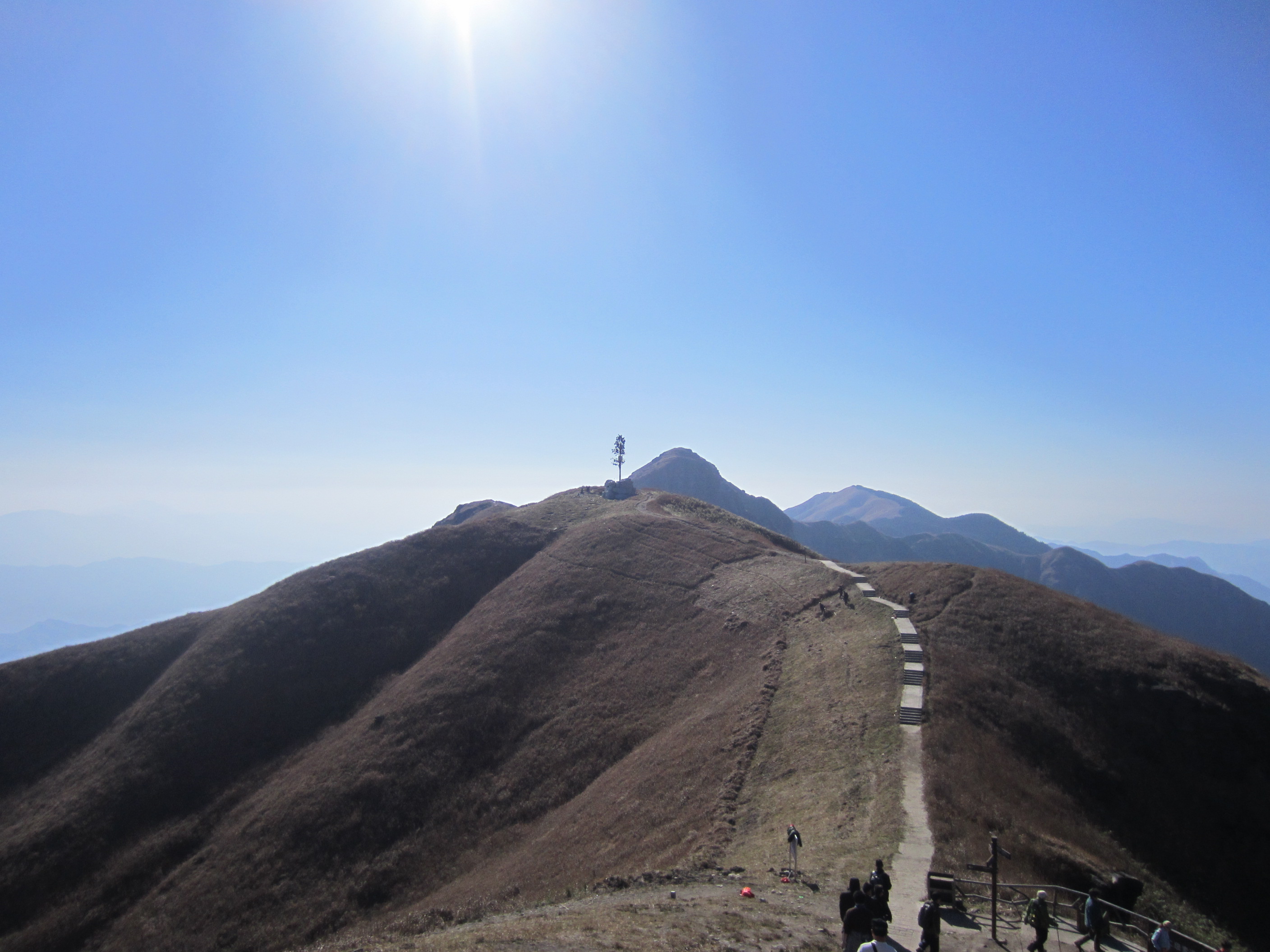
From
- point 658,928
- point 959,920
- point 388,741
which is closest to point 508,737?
point 388,741

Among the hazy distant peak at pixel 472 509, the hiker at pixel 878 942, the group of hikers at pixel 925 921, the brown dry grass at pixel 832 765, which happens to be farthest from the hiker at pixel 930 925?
the hazy distant peak at pixel 472 509

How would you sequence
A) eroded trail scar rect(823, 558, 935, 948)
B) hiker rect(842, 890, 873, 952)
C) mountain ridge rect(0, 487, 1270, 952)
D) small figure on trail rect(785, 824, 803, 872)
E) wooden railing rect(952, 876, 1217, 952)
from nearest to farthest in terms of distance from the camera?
hiker rect(842, 890, 873, 952), eroded trail scar rect(823, 558, 935, 948), wooden railing rect(952, 876, 1217, 952), small figure on trail rect(785, 824, 803, 872), mountain ridge rect(0, 487, 1270, 952)

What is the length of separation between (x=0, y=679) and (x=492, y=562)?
149 ft

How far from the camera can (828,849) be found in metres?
18.9

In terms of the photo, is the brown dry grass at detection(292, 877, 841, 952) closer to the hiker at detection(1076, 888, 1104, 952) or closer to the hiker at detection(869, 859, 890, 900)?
the hiker at detection(869, 859, 890, 900)

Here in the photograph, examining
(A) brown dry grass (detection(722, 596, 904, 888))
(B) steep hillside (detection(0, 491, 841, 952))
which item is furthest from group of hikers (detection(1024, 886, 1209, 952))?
(B) steep hillside (detection(0, 491, 841, 952))

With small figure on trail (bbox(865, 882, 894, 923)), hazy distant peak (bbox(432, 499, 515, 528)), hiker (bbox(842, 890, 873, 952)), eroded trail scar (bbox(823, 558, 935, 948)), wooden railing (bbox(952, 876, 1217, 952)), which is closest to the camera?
hiker (bbox(842, 890, 873, 952))

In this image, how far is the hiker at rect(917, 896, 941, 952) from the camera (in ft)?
41.8

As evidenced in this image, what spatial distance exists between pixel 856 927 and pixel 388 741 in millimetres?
39147

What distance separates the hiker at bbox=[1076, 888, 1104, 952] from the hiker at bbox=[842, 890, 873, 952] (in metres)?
6.27

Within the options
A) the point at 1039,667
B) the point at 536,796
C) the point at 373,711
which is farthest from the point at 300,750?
the point at 1039,667

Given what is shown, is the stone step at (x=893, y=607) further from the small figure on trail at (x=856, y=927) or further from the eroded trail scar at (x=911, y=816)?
the small figure on trail at (x=856, y=927)

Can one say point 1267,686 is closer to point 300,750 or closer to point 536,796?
point 536,796

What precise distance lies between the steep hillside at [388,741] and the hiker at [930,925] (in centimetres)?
1012
